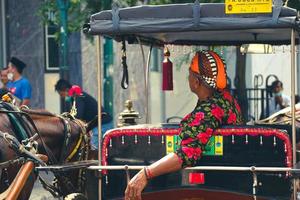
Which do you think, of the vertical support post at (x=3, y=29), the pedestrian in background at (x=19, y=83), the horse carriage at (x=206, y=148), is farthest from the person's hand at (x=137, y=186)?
the vertical support post at (x=3, y=29)

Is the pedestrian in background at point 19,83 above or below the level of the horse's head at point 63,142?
above

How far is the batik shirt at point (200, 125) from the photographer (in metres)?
7.47

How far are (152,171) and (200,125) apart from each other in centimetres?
49

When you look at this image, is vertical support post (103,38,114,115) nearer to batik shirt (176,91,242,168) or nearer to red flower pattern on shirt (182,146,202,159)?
batik shirt (176,91,242,168)

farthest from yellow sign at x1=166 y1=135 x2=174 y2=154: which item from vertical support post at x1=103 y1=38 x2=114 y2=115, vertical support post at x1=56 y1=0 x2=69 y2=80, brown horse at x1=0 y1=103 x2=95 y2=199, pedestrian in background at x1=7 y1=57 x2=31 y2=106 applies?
vertical support post at x1=103 y1=38 x2=114 y2=115

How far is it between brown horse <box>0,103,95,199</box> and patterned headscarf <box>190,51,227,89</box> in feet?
5.61

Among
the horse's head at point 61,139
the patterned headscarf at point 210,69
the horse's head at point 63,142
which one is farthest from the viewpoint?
the horse's head at point 63,142

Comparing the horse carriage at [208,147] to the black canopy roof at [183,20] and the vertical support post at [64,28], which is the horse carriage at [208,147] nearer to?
the black canopy roof at [183,20]

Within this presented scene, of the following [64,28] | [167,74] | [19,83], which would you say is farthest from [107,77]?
[167,74]

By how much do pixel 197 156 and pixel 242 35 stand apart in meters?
2.10

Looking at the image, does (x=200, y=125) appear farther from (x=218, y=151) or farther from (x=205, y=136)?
(x=218, y=151)

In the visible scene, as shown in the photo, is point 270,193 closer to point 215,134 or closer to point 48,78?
point 215,134

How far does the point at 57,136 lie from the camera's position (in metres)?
9.34

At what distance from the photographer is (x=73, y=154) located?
946 cm
